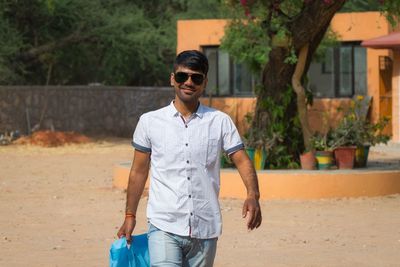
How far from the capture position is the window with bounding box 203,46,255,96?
29.6m

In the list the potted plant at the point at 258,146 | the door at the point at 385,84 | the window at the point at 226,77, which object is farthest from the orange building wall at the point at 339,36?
the potted plant at the point at 258,146

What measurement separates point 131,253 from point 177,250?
29 centimetres

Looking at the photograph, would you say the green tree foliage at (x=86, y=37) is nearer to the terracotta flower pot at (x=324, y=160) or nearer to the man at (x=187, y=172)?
the terracotta flower pot at (x=324, y=160)

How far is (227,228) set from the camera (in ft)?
38.2

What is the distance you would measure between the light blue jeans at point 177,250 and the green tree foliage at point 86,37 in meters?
23.1

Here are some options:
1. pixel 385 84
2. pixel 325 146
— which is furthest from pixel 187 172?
pixel 385 84

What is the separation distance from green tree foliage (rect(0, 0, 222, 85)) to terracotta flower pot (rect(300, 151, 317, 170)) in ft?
48.3

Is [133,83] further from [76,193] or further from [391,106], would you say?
[76,193]

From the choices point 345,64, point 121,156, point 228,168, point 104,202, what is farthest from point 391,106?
point 104,202

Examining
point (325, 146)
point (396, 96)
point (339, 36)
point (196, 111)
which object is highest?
point (339, 36)

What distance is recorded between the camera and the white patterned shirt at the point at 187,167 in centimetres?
556

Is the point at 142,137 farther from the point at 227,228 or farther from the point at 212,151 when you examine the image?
the point at 227,228

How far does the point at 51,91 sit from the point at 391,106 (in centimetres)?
1000

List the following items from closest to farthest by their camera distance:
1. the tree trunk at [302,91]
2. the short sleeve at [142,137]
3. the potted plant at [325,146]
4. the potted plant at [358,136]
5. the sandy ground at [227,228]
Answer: the short sleeve at [142,137]
the sandy ground at [227,228]
the potted plant at [325,146]
the tree trunk at [302,91]
the potted plant at [358,136]
